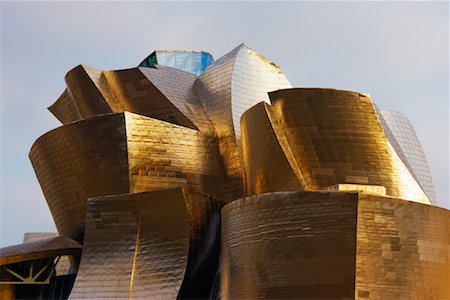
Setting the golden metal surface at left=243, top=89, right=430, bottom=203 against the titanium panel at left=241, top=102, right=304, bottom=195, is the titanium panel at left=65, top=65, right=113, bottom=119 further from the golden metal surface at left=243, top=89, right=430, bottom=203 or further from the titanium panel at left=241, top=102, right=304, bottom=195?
the golden metal surface at left=243, top=89, right=430, bottom=203

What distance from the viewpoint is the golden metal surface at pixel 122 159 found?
24.4 m

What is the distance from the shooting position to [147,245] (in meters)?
23.0

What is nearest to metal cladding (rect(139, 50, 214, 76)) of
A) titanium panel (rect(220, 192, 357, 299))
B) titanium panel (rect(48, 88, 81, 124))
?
titanium panel (rect(48, 88, 81, 124))

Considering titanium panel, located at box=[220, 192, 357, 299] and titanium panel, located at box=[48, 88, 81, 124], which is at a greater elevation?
titanium panel, located at box=[48, 88, 81, 124]

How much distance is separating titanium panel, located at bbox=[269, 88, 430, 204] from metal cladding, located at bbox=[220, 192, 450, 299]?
2.52 metres

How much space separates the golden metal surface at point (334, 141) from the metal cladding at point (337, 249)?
2.49 metres

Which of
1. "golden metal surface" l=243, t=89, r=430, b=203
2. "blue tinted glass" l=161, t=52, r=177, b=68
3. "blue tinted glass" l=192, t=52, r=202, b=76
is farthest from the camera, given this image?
"blue tinted glass" l=192, t=52, r=202, b=76

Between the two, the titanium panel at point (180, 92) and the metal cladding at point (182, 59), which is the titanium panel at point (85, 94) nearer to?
the titanium panel at point (180, 92)

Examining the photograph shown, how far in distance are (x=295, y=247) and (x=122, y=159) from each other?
708cm

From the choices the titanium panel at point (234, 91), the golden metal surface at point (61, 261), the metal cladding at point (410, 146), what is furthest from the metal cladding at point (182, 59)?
the metal cladding at point (410, 146)

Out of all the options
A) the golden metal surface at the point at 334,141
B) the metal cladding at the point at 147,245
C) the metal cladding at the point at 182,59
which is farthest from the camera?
the metal cladding at the point at 182,59

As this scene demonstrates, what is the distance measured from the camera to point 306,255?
20109mm

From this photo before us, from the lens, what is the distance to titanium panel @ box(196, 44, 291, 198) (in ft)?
84.9

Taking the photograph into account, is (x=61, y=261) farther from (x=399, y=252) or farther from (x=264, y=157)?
(x=399, y=252)
